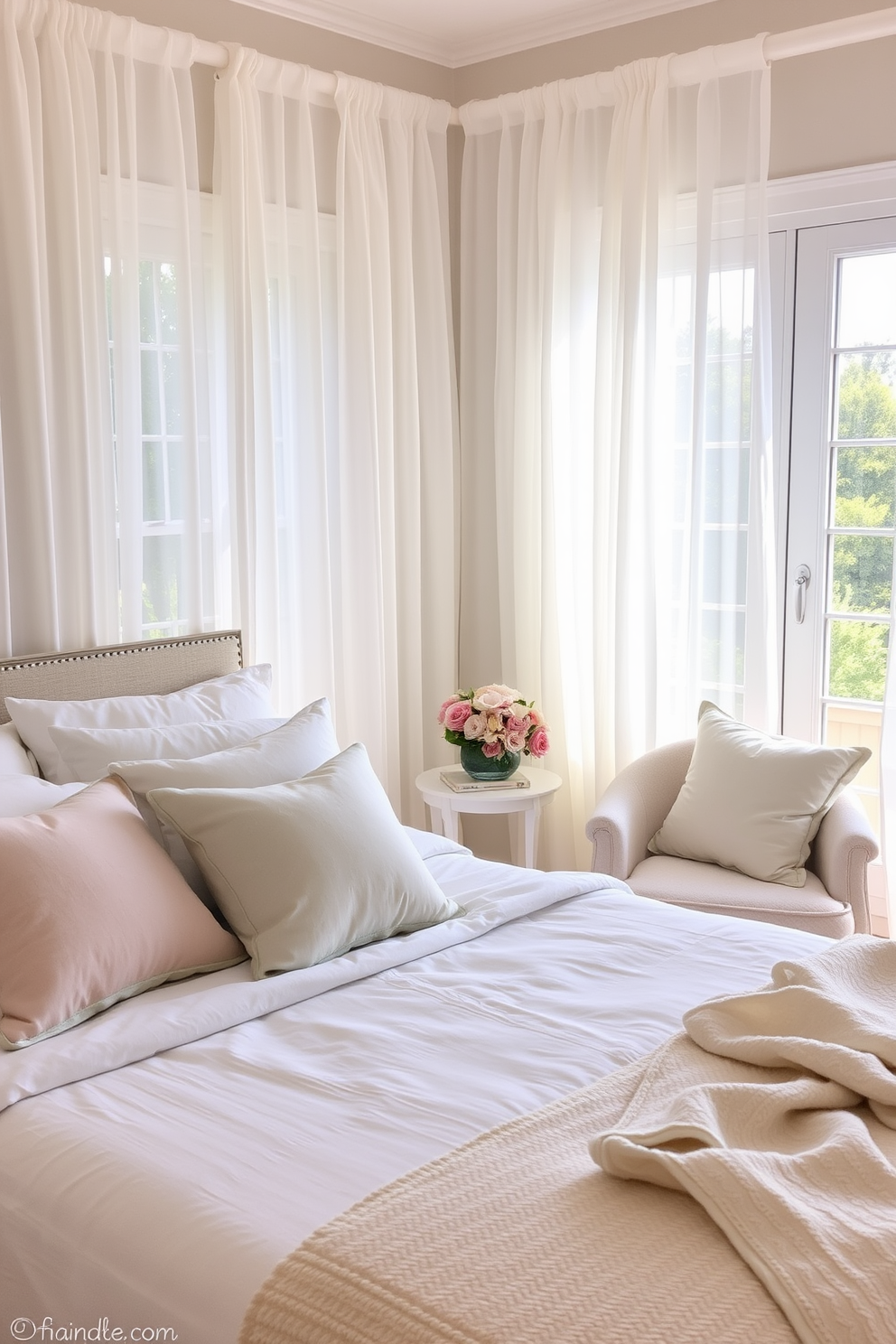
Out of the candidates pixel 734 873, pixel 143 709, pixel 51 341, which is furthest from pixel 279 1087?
pixel 51 341

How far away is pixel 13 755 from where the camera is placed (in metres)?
2.74

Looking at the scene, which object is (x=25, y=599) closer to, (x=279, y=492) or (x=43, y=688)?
(x=43, y=688)

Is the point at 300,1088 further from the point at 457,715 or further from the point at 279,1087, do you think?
the point at 457,715

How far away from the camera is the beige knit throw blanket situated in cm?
130

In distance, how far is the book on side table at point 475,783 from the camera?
146 inches

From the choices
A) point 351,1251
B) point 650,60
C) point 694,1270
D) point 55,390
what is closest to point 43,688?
point 55,390

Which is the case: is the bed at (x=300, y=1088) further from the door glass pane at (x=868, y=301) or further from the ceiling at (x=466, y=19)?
the ceiling at (x=466, y=19)

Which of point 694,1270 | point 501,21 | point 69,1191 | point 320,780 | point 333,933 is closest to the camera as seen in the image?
point 694,1270

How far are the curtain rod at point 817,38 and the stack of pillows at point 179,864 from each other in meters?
1.90

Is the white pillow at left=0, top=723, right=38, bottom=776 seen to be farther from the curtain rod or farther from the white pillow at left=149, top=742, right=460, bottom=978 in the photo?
the curtain rod

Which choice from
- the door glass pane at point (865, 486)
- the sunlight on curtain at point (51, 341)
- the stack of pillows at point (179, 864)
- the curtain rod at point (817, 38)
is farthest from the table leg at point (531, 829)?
the curtain rod at point (817, 38)

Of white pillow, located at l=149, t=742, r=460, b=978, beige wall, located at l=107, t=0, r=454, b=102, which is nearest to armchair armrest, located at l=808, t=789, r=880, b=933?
white pillow, located at l=149, t=742, r=460, b=978

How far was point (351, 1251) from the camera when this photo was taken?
1422 mm

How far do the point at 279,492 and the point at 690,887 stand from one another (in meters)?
1.66
